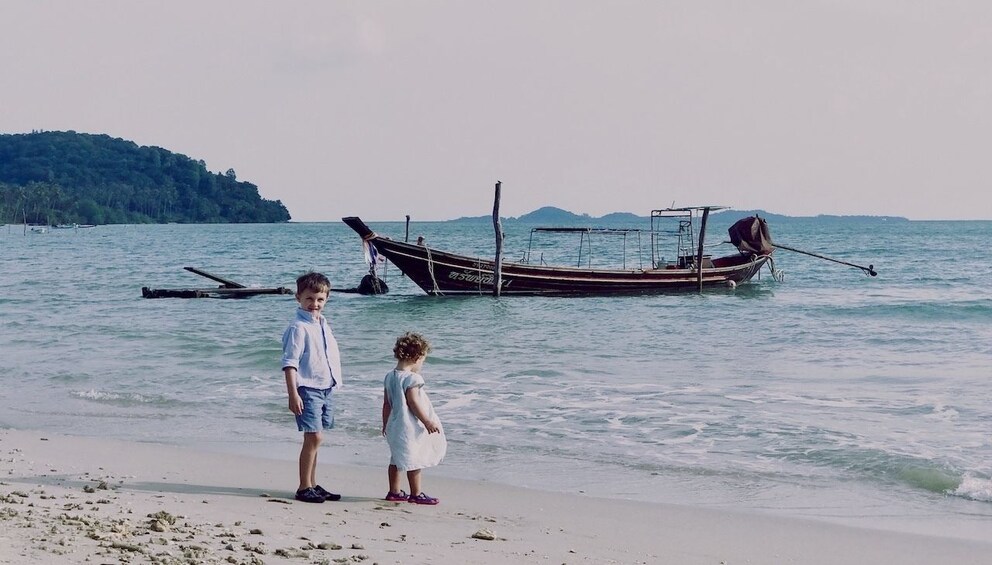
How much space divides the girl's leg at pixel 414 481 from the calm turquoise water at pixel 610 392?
1.28 meters

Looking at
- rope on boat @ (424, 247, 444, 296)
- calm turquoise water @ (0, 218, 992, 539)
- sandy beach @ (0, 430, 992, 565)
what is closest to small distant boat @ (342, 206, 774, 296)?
rope on boat @ (424, 247, 444, 296)

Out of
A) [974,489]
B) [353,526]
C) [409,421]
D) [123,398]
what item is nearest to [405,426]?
[409,421]

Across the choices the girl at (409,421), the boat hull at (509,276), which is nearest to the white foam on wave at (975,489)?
the girl at (409,421)

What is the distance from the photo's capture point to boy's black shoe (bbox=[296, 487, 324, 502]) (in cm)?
628

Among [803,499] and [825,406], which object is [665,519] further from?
[825,406]

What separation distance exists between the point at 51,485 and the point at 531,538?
3.02m

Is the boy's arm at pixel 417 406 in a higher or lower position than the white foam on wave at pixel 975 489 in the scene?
higher

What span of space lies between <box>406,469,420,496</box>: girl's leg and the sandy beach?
6.8 inches

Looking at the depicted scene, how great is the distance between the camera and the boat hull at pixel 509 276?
2802cm

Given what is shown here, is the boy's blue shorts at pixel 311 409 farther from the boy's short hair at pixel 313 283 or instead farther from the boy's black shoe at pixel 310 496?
the boy's short hair at pixel 313 283

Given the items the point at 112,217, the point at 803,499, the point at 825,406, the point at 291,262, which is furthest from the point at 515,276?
the point at 112,217

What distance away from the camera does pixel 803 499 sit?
287 inches

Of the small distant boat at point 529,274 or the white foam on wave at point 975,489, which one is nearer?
the white foam on wave at point 975,489

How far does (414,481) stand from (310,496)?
636mm
